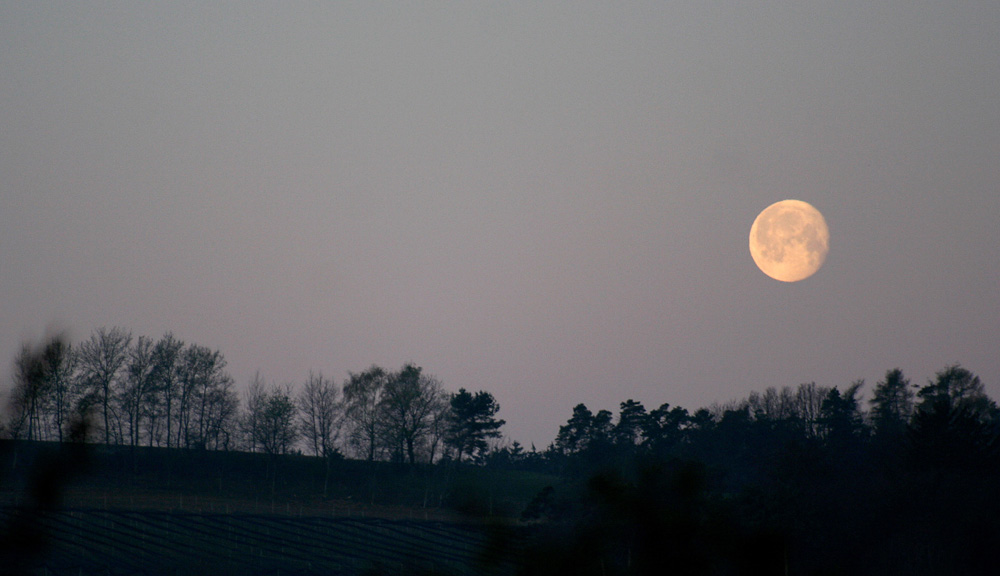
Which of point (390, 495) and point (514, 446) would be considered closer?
point (390, 495)

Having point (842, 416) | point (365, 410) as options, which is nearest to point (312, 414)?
point (365, 410)

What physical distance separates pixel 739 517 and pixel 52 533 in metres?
5.69

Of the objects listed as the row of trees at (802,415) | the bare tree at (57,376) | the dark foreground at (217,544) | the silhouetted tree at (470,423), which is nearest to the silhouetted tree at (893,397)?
the row of trees at (802,415)

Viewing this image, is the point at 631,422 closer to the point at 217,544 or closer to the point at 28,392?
the point at 217,544

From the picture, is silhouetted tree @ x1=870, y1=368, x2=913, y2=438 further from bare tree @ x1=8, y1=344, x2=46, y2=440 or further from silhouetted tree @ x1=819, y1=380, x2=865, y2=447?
bare tree @ x1=8, y1=344, x2=46, y2=440

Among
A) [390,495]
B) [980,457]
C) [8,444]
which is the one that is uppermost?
[8,444]

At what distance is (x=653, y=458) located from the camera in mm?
7309

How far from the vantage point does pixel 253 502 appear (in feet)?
196

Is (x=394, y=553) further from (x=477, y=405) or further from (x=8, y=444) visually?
(x=477, y=405)

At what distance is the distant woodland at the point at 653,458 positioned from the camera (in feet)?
21.9

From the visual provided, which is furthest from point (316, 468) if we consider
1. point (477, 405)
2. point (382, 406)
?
point (477, 405)

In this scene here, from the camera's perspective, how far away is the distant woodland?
263 inches

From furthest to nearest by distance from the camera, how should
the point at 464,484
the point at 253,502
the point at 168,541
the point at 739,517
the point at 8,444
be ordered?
the point at 253,502, the point at 168,541, the point at 739,517, the point at 464,484, the point at 8,444

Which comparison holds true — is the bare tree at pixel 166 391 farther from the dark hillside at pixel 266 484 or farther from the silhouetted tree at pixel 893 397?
the silhouetted tree at pixel 893 397
